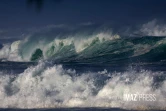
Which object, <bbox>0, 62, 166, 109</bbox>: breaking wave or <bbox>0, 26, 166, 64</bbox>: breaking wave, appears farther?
<bbox>0, 26, 166, 64</bbox>: breaking wave

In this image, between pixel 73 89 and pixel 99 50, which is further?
pixel 99 50

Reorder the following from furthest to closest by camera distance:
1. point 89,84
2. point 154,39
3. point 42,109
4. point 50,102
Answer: point 154,39, point 89,84, point 50,102, point 42,109

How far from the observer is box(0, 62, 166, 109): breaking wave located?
15.6 metres

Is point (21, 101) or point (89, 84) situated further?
point (89, 84)

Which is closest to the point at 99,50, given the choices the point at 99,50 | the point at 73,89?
the point at 99,50

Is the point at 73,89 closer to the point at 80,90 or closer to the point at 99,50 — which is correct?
the point at 80,90

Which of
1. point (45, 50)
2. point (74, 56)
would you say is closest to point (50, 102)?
point (74, 56)

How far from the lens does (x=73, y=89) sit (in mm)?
17250

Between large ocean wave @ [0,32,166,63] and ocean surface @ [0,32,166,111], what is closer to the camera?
ocean surface @ [0,32,166,111]

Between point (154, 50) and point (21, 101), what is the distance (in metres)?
28.0

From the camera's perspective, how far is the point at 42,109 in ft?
49.3

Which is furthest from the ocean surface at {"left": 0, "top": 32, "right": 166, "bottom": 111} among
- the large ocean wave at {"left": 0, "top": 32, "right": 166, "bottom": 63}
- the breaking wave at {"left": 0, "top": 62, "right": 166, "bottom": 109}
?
the large ocean wave at {"left": 0, "top": 32, "right": 166, "bottom": 63}

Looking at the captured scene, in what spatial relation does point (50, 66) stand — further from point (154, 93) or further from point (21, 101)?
point (154, 93)

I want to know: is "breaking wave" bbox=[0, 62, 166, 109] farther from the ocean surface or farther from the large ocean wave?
the large ocean wave
